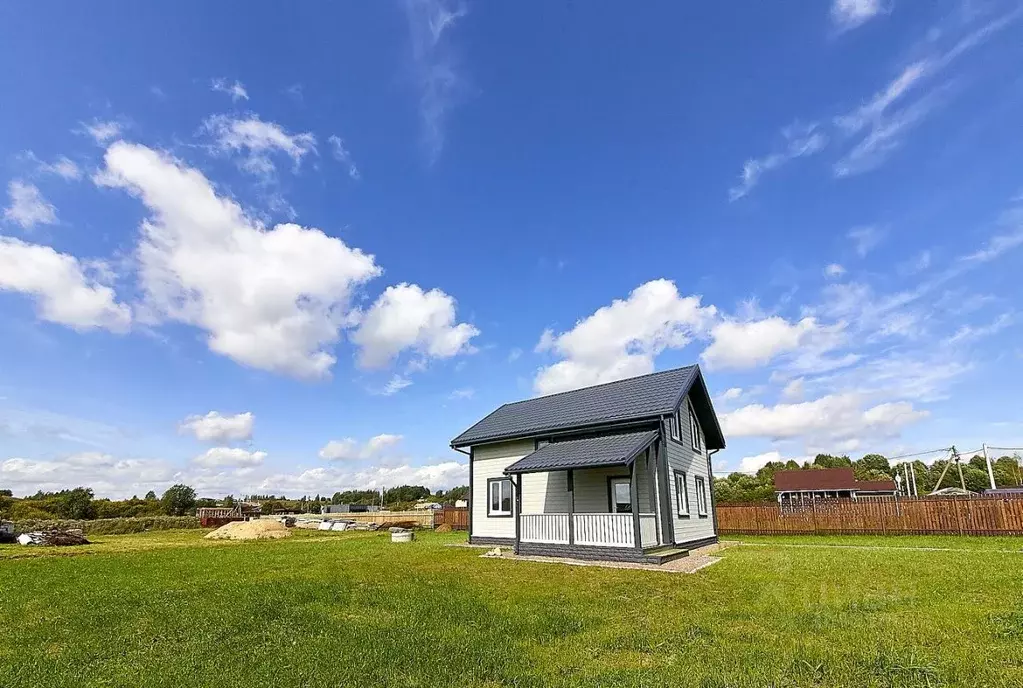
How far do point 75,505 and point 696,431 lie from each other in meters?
51.3

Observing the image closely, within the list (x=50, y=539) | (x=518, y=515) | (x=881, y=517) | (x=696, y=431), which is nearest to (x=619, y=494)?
(x=518, y=515)

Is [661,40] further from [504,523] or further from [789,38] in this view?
[504,523]

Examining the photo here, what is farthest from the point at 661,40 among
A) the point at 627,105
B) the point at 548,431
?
A: the point at 548,431

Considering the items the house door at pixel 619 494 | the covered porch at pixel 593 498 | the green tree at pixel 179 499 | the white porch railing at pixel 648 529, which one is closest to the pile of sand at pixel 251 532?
the covered porch at pixel 593 498

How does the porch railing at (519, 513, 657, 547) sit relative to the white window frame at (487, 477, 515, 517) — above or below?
below

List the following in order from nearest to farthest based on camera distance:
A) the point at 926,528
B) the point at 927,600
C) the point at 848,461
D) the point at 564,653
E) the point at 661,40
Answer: the point at 564,653
the point at 927,600
the point at 661,40
the point at 926,528
the point at 848,461

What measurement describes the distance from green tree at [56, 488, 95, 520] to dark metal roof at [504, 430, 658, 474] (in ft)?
155

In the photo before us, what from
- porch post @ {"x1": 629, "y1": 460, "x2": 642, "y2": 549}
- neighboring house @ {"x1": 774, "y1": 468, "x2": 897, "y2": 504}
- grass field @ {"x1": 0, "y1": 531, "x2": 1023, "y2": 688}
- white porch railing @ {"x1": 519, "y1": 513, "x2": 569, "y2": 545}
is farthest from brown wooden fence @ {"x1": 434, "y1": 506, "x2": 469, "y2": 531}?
neighboring house @ {"x1": 774, "y1": 468, "x2": 897, "y2": 504}

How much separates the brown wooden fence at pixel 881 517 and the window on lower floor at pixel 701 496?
18.2ft

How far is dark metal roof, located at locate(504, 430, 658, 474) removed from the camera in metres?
14.2

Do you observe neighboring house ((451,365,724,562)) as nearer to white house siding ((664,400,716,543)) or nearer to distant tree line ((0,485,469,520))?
white house siding ((664,400,716,543))

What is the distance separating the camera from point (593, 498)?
1712 cm

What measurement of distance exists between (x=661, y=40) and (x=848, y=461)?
85416 mm

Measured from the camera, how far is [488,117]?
56.1 ft
